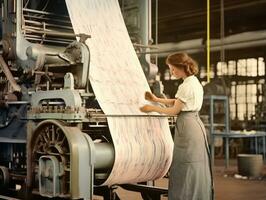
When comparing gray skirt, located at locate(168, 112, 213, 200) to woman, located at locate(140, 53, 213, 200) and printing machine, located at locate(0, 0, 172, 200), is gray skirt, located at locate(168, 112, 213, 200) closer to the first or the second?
woman, located at locate(140, 53, 213, 200)

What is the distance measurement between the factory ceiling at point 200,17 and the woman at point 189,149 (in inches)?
291

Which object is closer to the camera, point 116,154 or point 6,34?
point 116,154

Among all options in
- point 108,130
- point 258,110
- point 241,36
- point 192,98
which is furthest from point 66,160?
point 258,110

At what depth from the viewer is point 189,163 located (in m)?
3.48

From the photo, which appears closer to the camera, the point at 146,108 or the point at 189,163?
the point at 189,163

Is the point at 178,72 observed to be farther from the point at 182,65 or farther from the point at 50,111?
the point at 50,111

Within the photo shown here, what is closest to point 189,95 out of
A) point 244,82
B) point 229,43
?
point 229,43

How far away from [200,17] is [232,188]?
288 inches

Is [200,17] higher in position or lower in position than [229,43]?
higher

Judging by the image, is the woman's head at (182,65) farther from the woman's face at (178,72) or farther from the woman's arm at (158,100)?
the woman's arm at (158,100)

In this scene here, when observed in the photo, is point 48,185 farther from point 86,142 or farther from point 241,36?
point 241,36

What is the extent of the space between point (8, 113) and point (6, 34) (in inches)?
27.2

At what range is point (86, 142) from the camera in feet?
10.7

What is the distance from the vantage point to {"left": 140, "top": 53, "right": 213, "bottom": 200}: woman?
348cm
